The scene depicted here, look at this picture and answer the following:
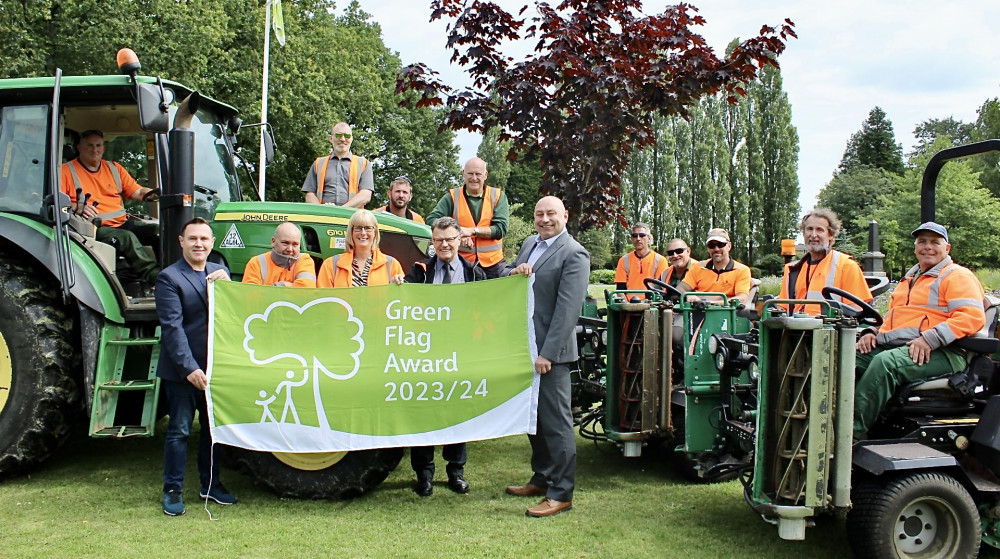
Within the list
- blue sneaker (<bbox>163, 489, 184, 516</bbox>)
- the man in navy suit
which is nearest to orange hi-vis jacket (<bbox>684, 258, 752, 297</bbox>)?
the man in navy suit

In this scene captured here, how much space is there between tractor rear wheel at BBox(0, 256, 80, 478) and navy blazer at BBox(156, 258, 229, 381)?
3.48 ft

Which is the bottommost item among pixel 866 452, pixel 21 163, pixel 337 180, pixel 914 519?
pixel 914 519

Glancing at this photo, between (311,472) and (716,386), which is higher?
(716,386)

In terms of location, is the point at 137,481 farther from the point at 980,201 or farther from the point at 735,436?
the point at 980,201

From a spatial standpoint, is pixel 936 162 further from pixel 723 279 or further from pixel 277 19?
pixel 277 19

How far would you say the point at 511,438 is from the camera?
7.33m

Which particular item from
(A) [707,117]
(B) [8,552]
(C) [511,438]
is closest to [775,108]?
(A) [707,117]

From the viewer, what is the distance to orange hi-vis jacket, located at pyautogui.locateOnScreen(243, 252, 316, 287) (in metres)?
5.40

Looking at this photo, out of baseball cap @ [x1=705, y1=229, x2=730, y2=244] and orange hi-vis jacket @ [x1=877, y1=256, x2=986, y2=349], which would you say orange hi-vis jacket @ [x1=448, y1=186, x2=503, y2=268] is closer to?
baseball cap @ [x1=705, y1=229, x2=730, y2=244]

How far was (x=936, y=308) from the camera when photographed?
4.57m

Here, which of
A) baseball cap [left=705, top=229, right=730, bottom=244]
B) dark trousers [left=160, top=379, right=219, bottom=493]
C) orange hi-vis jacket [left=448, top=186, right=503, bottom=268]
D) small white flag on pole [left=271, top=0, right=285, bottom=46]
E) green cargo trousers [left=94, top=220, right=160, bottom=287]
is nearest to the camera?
dark trousers [left=160, top=379, right=219, bottom=493]

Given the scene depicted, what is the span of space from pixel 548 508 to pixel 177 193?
3.38 metres

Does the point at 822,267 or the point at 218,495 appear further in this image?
the point at 822,267

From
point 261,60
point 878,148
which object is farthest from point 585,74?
point 878,148
